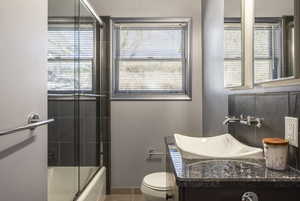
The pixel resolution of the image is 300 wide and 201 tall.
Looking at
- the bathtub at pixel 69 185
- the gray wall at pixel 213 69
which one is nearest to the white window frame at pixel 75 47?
the bathtub at pixel 69 185

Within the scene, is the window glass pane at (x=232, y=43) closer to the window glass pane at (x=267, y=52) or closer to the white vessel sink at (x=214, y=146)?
the window glass pane at (x=267, y=52)

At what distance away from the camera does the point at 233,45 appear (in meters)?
2.03

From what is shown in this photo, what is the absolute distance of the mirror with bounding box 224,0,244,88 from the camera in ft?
6.17

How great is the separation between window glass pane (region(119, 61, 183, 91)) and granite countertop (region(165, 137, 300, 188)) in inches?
75.2

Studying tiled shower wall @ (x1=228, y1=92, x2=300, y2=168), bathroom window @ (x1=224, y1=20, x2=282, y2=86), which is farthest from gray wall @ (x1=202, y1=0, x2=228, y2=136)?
tiled shower wall @ (x1=228, y1=92, x2=300, y2=168)

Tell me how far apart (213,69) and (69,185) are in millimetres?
1723

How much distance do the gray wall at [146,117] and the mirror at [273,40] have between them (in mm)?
1515

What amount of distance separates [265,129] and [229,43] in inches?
34.6

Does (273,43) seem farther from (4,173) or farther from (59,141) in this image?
(59,141)

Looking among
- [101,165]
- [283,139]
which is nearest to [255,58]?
[283,139]

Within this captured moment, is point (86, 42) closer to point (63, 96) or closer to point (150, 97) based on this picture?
point (63, 96)

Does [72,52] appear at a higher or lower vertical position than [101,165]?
higher

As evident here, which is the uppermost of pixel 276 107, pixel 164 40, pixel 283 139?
pixel 164 40

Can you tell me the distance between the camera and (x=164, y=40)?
3156 mm
